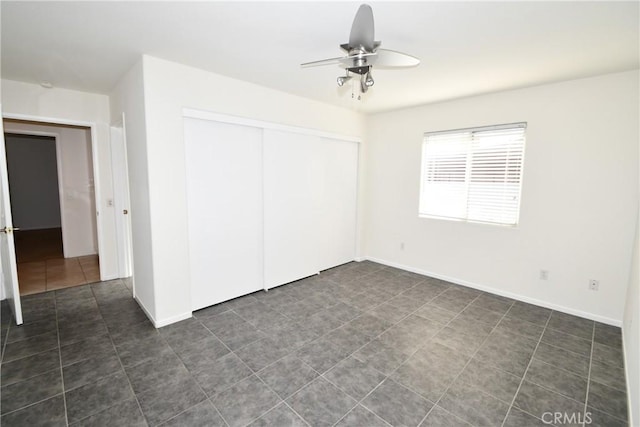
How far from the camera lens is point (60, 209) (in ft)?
17.1

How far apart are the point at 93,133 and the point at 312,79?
119 inches

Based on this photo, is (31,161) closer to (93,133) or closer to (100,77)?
(93,133)

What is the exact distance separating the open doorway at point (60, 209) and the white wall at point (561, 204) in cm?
518

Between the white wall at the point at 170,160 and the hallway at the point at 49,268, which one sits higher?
the white wall at the point at 170,160

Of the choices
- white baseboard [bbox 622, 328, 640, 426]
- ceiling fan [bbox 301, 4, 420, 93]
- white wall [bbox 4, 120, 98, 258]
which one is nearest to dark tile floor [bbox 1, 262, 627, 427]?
white baseboard [bbox 622, 328, 640, 426]

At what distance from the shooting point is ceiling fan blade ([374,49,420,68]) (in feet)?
5.84

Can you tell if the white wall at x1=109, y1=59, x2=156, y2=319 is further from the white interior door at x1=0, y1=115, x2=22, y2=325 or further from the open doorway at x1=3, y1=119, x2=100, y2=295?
the open doorway at x1=3, y1=119, x2=100, y2=295

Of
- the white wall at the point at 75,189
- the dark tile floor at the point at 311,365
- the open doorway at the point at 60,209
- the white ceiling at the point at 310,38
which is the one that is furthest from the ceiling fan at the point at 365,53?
the white wall at the point at 75,189

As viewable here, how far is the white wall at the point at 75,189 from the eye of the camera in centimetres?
487

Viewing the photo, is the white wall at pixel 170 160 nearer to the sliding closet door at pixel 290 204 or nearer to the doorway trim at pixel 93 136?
the sliding closet door at pixel 290 204

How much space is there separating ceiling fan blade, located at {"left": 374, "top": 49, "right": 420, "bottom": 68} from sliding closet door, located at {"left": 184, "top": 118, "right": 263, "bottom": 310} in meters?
1.92

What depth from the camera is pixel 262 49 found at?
2.42 m

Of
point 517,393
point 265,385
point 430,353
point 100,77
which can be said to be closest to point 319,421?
point 265,385

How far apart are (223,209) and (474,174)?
3.23 m
